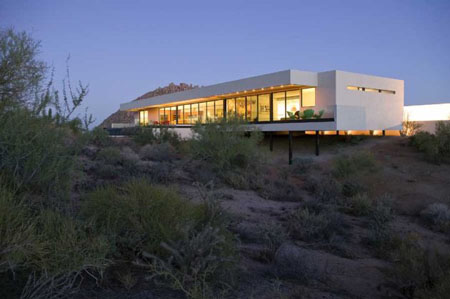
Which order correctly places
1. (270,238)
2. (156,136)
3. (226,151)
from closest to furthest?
(270,238), (226,151), (156,136)

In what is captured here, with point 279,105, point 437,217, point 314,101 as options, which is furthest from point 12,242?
point 279,105

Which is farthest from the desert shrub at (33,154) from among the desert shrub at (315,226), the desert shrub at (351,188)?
the desert shrub at (351,188)

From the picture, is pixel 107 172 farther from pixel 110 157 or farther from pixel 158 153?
pixel 158 153

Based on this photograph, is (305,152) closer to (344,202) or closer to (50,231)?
(344,202)

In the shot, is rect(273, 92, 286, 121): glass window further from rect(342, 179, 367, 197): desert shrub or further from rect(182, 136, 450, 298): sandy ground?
rect(342, 179, 367, 197): desert shrub

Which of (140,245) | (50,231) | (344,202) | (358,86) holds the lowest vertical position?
(344,202)

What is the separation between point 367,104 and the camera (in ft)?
77.3

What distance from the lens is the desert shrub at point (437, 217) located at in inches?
413

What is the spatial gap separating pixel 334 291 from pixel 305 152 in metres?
18.0

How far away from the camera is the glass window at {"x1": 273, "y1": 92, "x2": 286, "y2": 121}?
81.6ft

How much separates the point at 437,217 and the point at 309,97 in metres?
13.4

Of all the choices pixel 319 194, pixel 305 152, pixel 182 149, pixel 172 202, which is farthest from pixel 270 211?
pixel 305 152

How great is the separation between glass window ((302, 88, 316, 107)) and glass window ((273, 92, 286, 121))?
4.78 ft

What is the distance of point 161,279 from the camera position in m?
4.66
